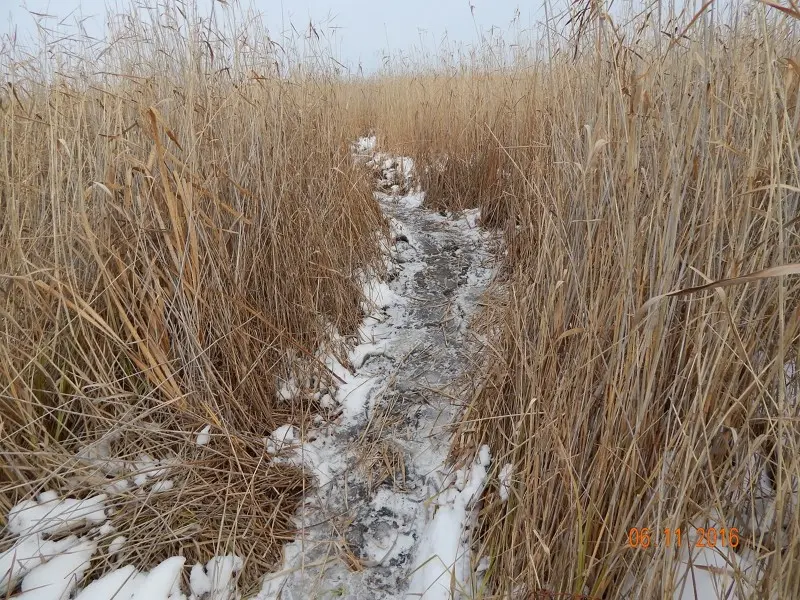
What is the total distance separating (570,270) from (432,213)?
243cm

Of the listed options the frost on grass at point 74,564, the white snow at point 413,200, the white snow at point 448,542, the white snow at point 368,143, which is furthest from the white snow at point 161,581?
the white snow at point 368,143

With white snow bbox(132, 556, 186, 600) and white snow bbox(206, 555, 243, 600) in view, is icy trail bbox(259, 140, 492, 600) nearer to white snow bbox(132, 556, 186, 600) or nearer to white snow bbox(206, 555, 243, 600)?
white snow bbox(206, 555, 243, 600)

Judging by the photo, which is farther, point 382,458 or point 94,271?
point 382,458

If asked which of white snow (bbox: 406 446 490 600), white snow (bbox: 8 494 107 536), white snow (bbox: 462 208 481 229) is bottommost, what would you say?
white snow (bbox: 406 446 490 600)

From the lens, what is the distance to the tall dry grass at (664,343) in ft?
2.25

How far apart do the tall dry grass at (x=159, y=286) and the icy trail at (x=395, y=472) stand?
10cm

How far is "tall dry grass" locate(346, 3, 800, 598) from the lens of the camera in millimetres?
686

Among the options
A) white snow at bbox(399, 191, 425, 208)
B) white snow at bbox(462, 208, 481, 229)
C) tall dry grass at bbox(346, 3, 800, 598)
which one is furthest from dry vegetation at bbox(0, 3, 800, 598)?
white snow at bbox(399, 191, 425, 208)

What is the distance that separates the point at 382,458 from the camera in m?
1.33

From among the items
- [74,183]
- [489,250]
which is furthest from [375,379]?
[489,250]

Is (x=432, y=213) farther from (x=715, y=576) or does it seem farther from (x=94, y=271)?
(x=715, y=576)

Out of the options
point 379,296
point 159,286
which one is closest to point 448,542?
point 159,286
